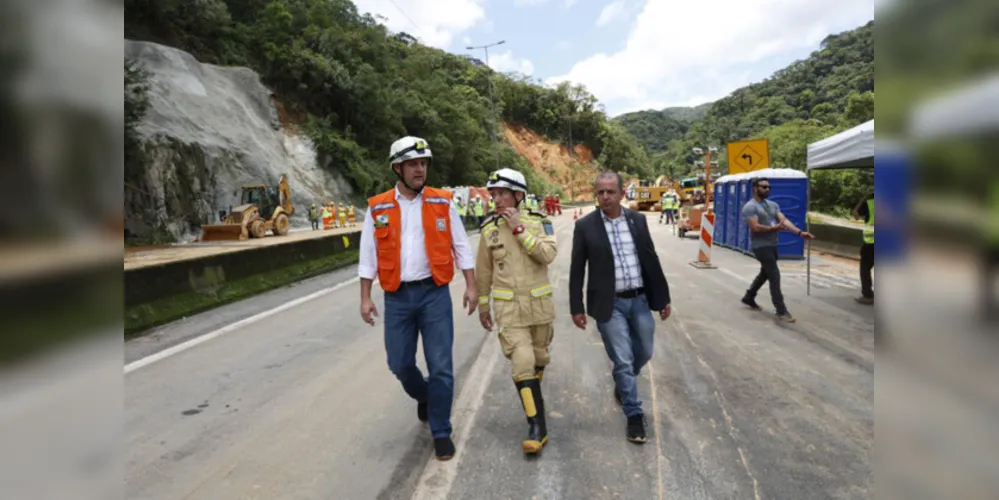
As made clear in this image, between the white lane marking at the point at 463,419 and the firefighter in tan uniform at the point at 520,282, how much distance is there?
521 millimetres

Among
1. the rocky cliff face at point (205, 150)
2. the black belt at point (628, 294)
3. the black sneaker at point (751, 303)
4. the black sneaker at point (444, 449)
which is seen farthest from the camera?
the rocky cliff face at point (205, 150)

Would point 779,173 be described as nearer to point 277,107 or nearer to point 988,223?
point 988,223

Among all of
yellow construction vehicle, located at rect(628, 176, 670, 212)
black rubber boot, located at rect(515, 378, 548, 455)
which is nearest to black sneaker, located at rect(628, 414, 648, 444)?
black rubber boot, located at rect(515, 378, 548, 455)

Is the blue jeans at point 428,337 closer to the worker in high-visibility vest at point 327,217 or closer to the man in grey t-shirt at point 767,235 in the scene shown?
the man in grey t-shirt at point 767,235

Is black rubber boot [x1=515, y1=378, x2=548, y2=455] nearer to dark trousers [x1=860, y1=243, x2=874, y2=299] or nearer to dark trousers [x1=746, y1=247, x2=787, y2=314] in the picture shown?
dark trousers [x1=746, y1=247, x2=787, y2=314]

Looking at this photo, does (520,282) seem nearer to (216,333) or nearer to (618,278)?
(618,278)

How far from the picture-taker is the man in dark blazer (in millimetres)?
4148

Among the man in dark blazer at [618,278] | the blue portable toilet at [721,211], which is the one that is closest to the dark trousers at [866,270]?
the man in dark blazer at [618,278]

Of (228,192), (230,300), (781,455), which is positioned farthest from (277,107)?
(781,455)

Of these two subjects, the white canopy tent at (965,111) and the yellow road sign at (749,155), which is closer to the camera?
the white canopy tent at (965,111)

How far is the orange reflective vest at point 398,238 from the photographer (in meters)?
3.78

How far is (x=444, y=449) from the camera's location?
12.1ft

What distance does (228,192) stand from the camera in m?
23.4

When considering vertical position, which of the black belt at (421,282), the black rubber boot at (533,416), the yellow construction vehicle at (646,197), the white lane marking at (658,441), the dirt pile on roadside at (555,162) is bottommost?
the white lane marking at (658,441)
